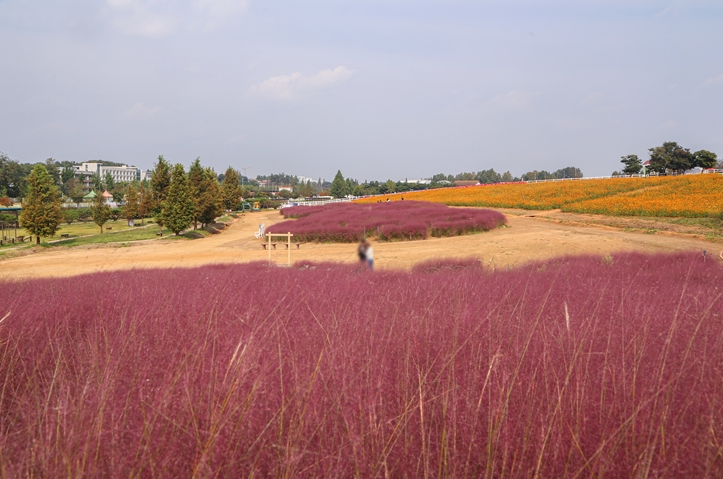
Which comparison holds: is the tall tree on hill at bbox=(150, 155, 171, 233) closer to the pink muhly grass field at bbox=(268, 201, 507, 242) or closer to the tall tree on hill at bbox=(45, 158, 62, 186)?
the pink muhly grass field at bbox=(268, 201, 507, 242)

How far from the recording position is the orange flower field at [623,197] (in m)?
30.6

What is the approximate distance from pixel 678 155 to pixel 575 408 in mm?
82304

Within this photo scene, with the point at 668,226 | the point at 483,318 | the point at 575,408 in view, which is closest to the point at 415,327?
the point at 483,318

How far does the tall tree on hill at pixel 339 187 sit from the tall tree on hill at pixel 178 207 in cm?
8321

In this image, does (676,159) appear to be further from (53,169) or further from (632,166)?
(53,169)

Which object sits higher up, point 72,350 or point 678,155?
point 678,155

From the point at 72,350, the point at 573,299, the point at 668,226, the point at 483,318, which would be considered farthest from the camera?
the point at 668,226

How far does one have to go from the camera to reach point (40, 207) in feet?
92.1

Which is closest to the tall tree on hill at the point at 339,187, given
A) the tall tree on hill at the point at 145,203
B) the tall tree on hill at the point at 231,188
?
the tall tree on hill at the point at 231,188

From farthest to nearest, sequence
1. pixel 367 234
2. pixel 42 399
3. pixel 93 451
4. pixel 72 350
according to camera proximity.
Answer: pixel 367 234 < pixel 72 350 < pixel 42 399 < pixel 93 451

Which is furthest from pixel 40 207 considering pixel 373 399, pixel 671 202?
pixel 671 202

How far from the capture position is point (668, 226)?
24.7 metres

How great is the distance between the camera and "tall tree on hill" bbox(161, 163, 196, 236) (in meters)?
33.1

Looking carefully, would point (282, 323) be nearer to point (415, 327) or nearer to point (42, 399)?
point (415, 327)
